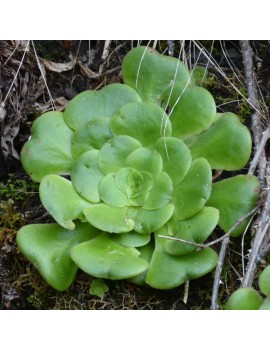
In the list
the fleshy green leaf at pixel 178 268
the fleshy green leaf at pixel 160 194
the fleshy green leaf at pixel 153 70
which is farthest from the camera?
the fleshy green leaf at pixel 153 70

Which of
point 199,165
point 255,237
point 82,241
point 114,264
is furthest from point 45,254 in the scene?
point 255,237

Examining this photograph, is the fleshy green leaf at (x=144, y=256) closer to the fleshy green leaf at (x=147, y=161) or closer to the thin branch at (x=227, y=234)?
the thin branch at (x=227, y=234)

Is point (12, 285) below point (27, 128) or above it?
below

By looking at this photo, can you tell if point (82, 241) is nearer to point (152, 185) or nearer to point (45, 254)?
point (45, 254)

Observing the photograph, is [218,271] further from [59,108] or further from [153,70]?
[59,108]

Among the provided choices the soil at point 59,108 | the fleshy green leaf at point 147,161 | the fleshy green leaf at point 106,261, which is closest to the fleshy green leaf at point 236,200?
the soil at point 59,108

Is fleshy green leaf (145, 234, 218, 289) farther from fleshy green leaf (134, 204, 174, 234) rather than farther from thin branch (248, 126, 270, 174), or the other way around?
thin branch (248, 126, 270, 174)
